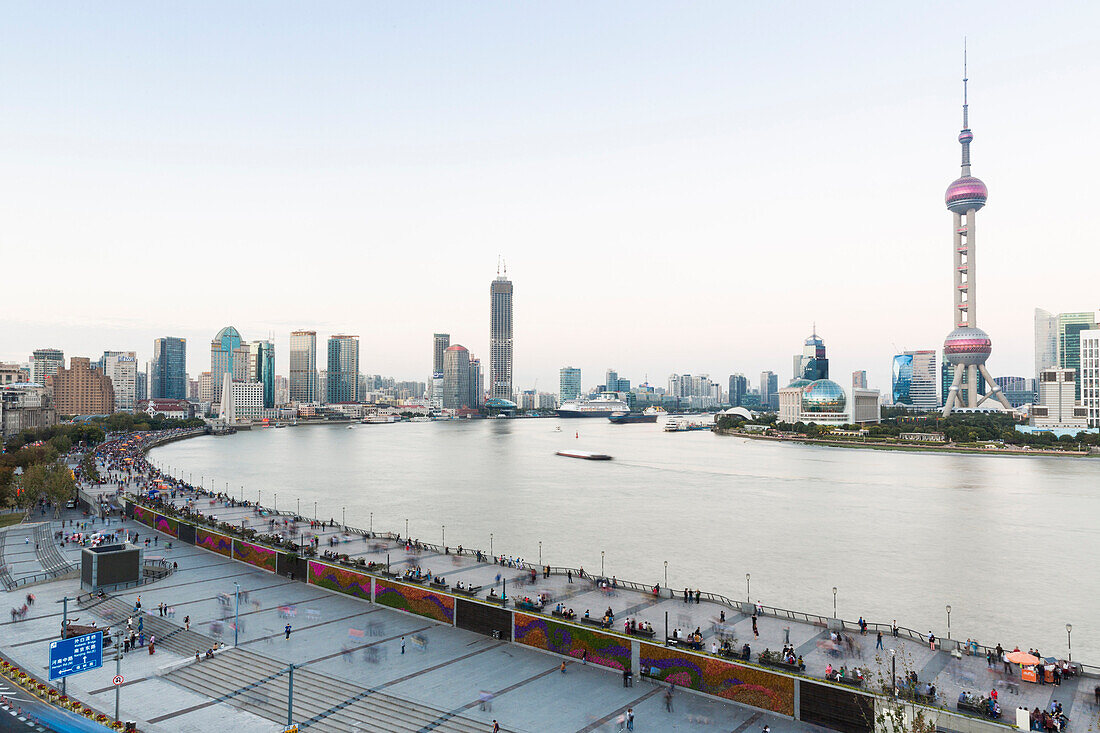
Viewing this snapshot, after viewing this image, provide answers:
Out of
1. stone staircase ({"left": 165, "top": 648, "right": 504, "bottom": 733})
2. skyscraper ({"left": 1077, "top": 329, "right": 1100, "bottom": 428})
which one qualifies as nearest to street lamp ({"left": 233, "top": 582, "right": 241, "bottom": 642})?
stone staircase ({"left": 165, "top": 648, "right": 504, "bottom": 733})

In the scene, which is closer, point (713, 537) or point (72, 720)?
point (72, 720)

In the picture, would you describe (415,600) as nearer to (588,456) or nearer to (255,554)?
(255,554)

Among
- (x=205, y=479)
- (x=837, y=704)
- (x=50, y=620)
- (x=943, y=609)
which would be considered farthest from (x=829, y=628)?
(x=205, y=479)

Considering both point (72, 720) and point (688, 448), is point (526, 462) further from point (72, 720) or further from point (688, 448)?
point (72, 720)

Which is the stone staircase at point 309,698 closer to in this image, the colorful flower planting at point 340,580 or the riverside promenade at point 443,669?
the riverside promenade at point 443,669

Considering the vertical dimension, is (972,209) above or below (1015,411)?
above

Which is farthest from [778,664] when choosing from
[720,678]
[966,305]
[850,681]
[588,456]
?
[966,305]

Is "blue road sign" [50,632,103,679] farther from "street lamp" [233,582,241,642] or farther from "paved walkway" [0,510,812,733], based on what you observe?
"street lamp" [233,582,241,642]
